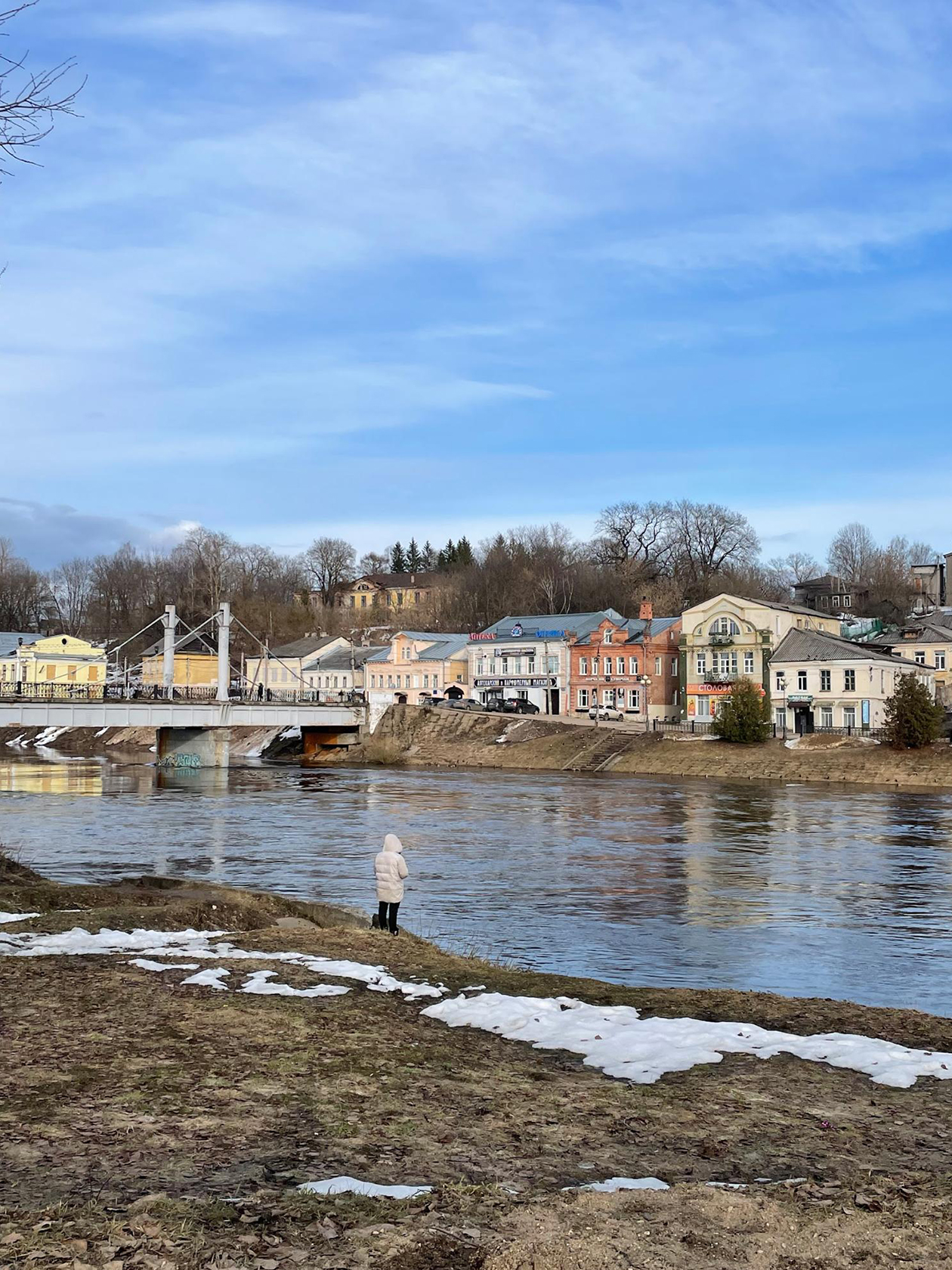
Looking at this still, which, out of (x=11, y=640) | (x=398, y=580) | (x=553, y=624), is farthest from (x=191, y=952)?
(x=398, y=580)

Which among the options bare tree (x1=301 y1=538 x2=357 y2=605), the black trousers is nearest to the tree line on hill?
bare tree (x1=301 y1=538 x2=357 y2=605)

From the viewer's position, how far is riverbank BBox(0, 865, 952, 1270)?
19.5ft

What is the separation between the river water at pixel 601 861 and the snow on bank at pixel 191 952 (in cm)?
633

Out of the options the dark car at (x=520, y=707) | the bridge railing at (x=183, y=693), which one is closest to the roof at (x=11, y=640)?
the bridge railing at (x=183, y=693)

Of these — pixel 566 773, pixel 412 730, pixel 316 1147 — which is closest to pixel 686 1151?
pixel 316 1147

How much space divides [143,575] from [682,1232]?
148 metres

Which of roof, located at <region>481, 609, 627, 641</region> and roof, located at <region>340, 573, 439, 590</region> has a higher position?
roof, located at <region>340, 573, 439, 590</region>

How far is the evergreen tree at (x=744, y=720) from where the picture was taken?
71.6 meters

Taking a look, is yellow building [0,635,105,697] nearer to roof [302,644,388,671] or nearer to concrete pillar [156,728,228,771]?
roof [302,644,388,671]

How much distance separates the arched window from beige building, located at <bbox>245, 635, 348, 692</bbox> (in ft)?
148

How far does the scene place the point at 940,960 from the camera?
20.2 m

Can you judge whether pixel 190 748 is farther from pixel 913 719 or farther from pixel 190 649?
pixel 913 719

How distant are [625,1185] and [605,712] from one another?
85.4 meters

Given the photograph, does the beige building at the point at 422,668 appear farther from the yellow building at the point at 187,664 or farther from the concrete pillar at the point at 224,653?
the yellow building at the point at 187,664
